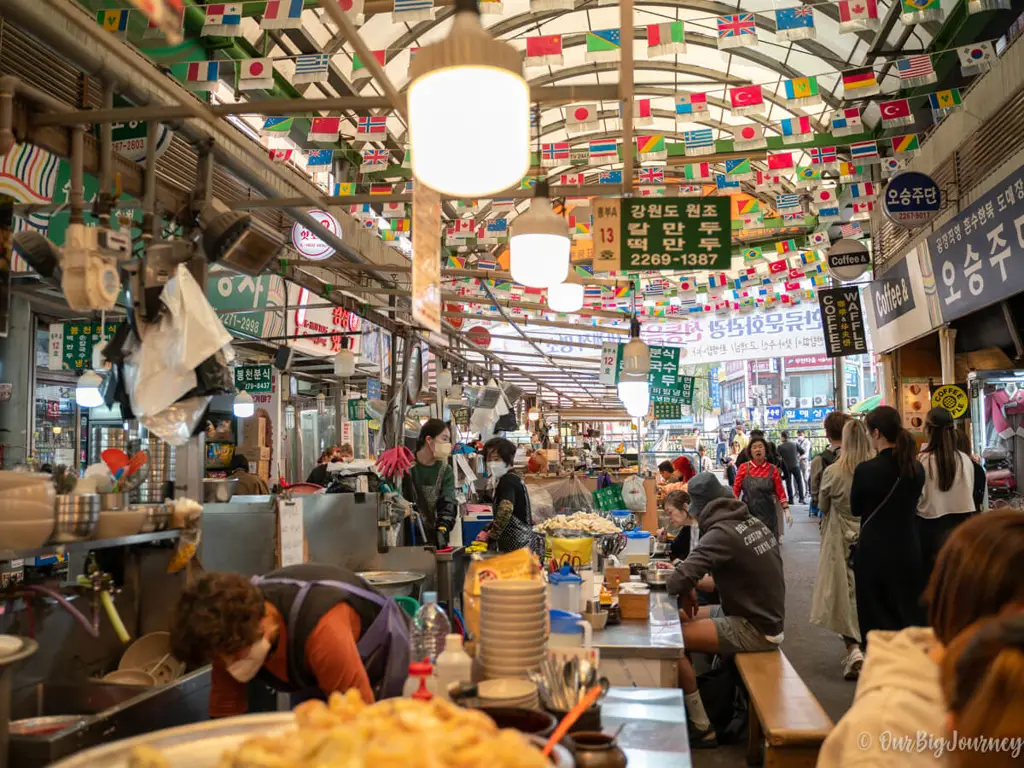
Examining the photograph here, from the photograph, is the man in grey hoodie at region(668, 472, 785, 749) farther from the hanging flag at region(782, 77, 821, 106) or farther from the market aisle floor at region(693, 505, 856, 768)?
the hanging flag at region(782, 77, 821, 106)

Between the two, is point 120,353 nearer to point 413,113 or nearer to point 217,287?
point 413,113

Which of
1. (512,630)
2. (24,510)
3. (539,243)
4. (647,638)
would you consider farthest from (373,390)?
(512,630)

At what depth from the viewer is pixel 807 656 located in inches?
306

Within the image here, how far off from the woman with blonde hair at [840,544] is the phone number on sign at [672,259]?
7.12 feet

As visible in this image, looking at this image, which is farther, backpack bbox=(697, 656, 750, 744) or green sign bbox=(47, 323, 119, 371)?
green sign bbox=(47, 323, 119, 371)

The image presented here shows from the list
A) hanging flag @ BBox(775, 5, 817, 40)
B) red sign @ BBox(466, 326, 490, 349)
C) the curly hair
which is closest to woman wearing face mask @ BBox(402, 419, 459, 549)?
hanging flag @ BBox(775, 5, 817, 40)

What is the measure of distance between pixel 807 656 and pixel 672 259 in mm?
4129

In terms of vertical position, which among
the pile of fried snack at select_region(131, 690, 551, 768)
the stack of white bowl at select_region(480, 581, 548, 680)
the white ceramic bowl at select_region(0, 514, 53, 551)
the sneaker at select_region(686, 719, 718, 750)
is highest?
the white ceramic bowl at select_region(0, 514, 53, 551)

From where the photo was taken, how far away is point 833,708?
6.16m

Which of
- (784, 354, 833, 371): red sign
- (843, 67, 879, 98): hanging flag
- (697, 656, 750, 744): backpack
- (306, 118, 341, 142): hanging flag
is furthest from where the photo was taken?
(784, 354, 833, 371): red sign

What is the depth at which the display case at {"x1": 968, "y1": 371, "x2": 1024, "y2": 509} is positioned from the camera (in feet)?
31.4

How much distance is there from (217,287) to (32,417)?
9.10ft

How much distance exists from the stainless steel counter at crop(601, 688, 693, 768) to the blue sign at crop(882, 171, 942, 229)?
761cm

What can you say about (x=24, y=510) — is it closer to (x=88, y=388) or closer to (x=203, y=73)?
(x=203, y=73)
